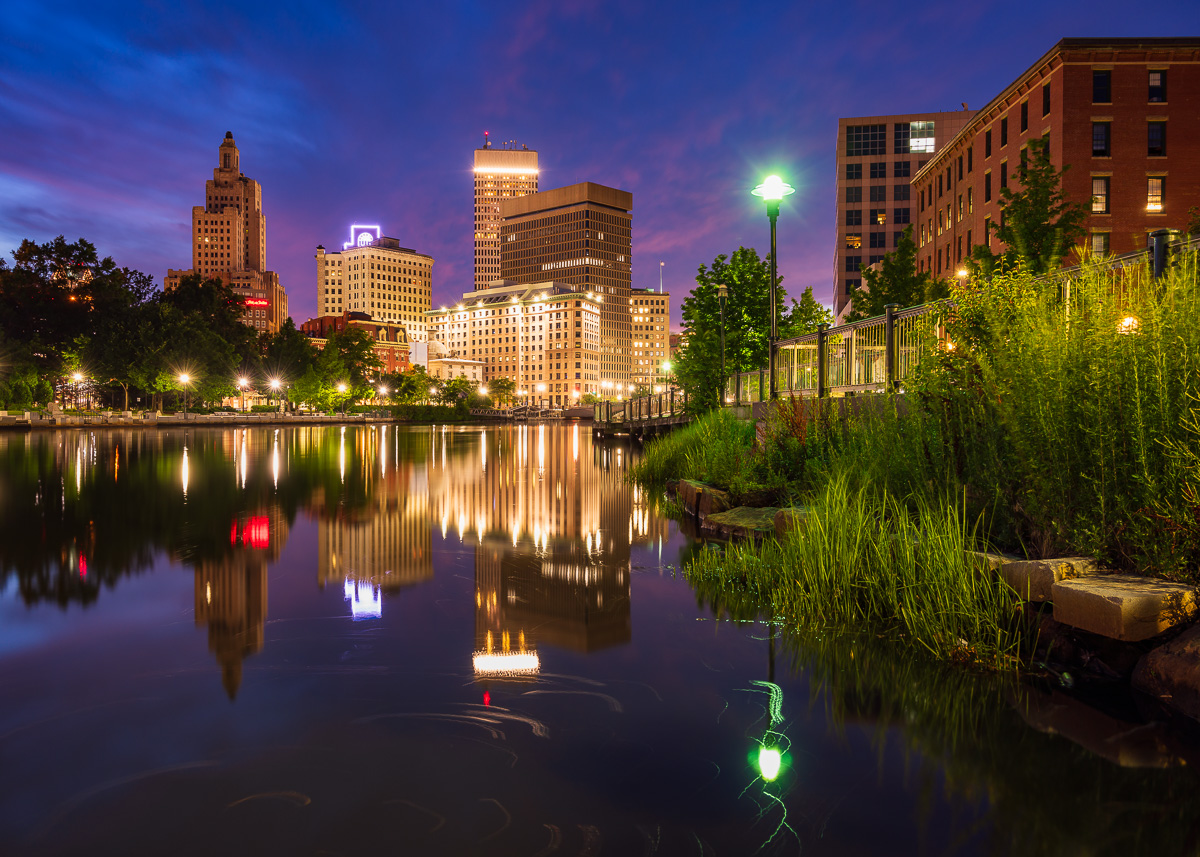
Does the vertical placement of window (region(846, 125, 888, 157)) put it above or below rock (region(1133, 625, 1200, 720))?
above

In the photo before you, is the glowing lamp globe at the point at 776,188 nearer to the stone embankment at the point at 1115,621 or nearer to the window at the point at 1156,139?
the stone embankment at the point at 1115,621

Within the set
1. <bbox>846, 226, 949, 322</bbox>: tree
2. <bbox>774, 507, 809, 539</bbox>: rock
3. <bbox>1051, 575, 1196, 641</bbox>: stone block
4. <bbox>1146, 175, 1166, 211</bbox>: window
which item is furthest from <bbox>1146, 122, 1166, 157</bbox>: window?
<bbox>1051, 575, 1196, 641</bbox>: stone block

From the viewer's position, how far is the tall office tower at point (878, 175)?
9194 cm

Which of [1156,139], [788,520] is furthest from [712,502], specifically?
[1156,139]

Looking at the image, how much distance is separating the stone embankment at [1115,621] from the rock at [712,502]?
21.3ft

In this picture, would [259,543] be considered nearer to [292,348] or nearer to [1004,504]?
[1004,504]

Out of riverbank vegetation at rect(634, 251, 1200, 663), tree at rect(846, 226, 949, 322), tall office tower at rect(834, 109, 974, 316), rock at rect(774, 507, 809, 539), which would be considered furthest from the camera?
tall office tower at rect(834, 109, 974, 316)

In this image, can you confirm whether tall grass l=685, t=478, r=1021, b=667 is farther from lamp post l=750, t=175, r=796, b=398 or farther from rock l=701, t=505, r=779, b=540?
lamp post l=750, t=175, r=796, b=398

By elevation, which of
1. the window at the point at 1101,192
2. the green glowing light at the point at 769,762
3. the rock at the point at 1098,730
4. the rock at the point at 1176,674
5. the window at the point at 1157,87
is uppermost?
the window at the point at 1157,87

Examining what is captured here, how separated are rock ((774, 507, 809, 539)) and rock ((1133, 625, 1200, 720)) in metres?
3.20

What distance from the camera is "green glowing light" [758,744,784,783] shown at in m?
3.65

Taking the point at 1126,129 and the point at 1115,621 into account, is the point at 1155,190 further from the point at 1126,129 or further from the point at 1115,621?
the point at 1115,621

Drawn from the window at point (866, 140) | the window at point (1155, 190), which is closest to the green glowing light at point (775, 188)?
the window at point (1155, 190)

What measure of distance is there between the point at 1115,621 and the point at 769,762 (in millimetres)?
2541
